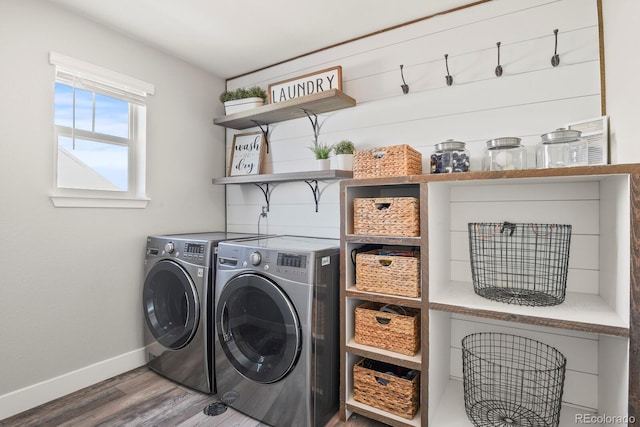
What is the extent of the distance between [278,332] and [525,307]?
3.79 ft

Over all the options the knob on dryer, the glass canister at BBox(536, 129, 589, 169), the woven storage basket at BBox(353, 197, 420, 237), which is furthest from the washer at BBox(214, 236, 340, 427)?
the glass canister at BBox(536, 129, 589, 169)

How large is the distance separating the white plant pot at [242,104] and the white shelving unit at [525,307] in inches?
47.3

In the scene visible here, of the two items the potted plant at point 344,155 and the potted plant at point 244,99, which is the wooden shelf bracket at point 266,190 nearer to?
the potted plant at point 244,99

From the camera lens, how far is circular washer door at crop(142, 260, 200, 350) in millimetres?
2062

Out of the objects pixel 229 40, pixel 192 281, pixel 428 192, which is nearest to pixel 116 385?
pixel 192 281

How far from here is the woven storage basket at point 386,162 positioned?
1695 mm

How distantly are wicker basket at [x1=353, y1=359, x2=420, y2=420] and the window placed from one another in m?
1.89

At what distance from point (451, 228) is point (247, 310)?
1.26 m

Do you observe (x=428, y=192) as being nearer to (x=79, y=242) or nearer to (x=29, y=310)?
(x=79, y=242)

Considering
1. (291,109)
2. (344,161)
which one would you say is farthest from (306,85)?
(344,161)

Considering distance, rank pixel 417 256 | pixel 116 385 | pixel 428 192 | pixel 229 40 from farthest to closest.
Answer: pixel 229 40, pixel 116 385, pixel 417 256, pixel 428 192

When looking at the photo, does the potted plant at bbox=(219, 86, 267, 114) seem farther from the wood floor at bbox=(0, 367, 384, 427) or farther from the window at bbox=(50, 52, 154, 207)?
the wood floor at bbox=(0, 367, 384, 427)

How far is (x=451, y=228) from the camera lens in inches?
76.4

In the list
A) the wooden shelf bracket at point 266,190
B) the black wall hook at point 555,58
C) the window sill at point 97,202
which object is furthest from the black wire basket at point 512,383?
the window sill at point 97,202
